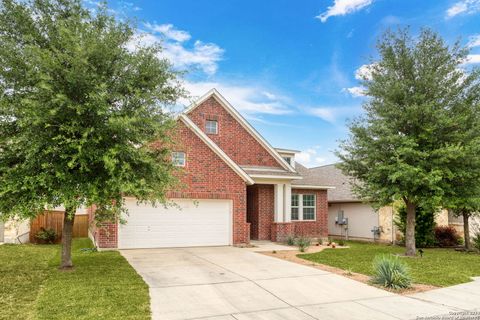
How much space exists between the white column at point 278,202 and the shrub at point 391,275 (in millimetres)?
9884

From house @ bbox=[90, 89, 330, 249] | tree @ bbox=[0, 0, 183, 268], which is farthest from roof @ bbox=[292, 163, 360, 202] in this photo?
tree @ bbox=[0, 0, 183, 268]

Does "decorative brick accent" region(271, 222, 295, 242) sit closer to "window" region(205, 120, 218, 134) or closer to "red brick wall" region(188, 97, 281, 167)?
"red brick wall" region(188, 97, 281, 167)

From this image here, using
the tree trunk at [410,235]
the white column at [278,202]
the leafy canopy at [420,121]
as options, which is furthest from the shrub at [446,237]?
the white column at [278,202]

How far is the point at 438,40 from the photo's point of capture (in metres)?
14.3

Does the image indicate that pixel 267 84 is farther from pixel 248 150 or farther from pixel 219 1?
pixel 219 1

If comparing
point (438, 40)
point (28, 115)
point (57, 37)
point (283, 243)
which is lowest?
point (283, 243)

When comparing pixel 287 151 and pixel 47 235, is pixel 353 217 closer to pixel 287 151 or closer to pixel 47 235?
pixel 287 151

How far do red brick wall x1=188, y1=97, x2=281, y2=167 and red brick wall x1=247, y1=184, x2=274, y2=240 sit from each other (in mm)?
1465

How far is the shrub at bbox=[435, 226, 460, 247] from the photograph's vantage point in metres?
19.7

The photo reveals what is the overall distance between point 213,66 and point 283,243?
963 centimetres

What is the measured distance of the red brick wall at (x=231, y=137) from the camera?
19469 mm

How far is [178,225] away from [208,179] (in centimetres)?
242

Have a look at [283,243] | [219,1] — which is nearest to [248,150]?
[283,243]

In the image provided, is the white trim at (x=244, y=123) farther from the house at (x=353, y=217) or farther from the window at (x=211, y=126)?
the house at (x=353, y=217)
